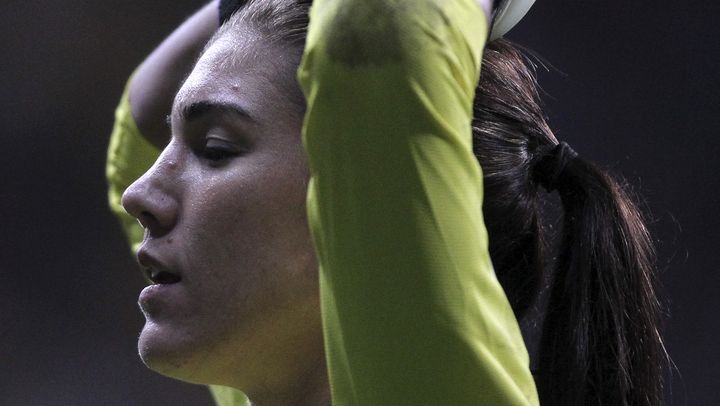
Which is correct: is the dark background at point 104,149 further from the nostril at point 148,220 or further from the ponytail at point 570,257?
the nostril at point 148,220

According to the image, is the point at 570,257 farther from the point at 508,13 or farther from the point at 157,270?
the point at 157,270

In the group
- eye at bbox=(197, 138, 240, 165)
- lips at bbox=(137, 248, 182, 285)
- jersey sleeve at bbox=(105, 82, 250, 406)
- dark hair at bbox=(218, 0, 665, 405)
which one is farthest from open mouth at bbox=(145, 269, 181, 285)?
jersey sleeve at bbox=(105, 82, 250, 406)

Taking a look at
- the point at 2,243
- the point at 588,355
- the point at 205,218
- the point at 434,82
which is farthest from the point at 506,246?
the point at 2,243

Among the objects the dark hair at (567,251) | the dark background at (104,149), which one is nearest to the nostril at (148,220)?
the dark hair at (567,251)

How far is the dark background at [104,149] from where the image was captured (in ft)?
8.93

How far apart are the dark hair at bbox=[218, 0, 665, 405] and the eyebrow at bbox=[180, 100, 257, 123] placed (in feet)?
0.37

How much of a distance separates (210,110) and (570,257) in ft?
1.28

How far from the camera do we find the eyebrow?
40.1 inches

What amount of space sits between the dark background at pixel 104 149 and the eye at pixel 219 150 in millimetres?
1799

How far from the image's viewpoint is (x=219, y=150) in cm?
101

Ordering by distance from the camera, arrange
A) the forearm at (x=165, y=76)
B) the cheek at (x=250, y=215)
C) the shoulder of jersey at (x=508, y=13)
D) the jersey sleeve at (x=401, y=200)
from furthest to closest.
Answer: the forearm at (x=165, y=76)
the cheek at (x=250, y=215)
the shoulder of jersey at (x=508, y=13)
the jersey sleeve at (x=401, y=200)

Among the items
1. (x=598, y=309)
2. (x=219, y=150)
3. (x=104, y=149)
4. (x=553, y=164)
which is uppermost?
(x=219, y=150)

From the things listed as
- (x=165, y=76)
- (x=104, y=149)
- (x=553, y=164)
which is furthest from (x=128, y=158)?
(x=104, y=149)

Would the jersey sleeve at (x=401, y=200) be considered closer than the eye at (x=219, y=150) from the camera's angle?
Yes
